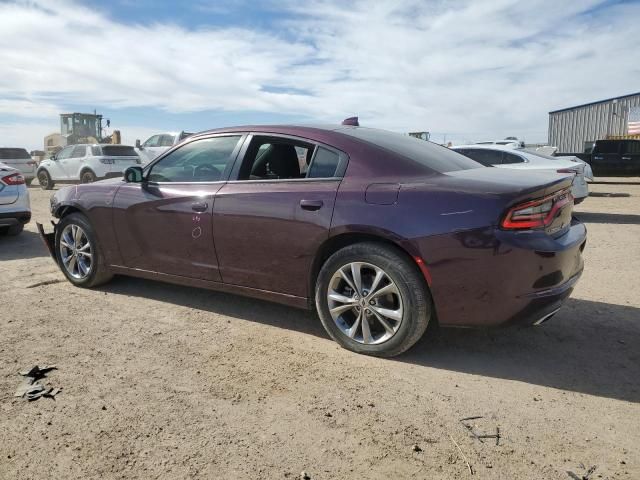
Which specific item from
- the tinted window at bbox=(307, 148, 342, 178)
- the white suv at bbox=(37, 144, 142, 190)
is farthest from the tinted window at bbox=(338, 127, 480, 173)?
the white suv at bbox=(37, 144, 142, 190)

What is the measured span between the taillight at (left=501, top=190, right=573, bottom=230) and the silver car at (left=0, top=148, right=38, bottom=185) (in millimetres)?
19685

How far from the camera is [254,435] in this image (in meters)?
2.48

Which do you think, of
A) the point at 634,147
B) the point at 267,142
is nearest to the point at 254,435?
the point at 267,142

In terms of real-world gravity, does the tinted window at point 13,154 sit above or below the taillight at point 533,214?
above

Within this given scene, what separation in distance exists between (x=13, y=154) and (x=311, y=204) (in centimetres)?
1908

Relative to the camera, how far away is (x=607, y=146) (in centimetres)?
1869

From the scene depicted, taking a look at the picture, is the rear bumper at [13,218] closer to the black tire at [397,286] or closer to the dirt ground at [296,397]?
the dirt ground at [296,397]

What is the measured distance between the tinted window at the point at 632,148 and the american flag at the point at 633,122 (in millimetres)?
12488

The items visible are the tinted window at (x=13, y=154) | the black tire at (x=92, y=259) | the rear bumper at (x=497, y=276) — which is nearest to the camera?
the rear bumper at (x=497, y=276)

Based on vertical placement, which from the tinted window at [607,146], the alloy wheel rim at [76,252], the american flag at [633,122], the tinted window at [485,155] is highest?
the american flag at [633,122]

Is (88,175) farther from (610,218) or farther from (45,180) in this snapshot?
(610,218)

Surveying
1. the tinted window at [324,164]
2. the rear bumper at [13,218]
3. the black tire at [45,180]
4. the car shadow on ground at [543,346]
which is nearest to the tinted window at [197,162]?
the tinted window at [324,164]

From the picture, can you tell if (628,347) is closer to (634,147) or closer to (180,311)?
(180,311)

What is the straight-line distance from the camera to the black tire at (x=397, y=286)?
123 inches
